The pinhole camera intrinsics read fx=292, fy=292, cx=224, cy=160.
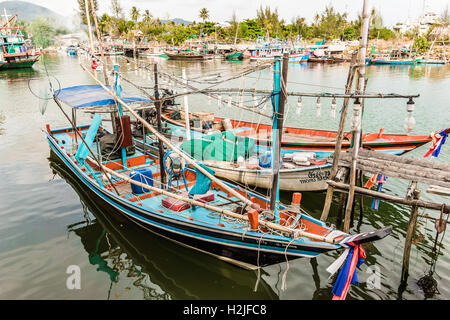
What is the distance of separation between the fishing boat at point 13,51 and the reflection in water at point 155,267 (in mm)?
68741

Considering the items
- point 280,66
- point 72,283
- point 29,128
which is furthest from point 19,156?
point 280,66

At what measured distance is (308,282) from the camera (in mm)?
9383

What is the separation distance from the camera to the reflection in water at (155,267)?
30.0 ft

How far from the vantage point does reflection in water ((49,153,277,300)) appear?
30.0 ft

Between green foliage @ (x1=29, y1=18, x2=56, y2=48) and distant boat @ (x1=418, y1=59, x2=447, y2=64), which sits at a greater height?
green foliage @ (x1=29, y1=18, x2=56, y2=48)

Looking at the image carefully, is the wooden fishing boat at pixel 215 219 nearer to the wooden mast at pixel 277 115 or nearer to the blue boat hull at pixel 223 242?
the blue boat hull at pixel 223 242

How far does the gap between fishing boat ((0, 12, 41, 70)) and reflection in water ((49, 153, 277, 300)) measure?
68741mm

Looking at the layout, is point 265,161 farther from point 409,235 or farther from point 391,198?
point 409,235

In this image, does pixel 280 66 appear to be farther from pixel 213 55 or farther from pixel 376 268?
pixel 213 55

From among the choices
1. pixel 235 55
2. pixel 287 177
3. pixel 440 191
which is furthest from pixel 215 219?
pixel 235 55

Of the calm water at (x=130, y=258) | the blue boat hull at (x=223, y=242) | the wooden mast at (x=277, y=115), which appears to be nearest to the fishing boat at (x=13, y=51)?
the calm water at (x=130, y=258)

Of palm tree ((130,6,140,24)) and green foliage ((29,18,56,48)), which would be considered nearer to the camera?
green foliage ((29,18,56,48))

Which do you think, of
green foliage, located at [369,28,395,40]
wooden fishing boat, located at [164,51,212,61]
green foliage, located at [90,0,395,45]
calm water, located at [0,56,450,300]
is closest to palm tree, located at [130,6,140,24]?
green foliage, located at [90,0,395,45]

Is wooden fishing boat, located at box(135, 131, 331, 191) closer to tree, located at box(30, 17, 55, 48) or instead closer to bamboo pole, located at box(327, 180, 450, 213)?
bamboo pole, located at box(327, 180, 450, 213)
